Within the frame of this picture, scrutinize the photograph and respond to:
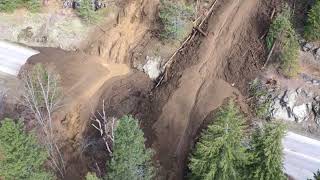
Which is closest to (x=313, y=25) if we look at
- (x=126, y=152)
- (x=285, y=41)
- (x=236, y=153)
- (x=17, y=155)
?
(x=285, y=41)

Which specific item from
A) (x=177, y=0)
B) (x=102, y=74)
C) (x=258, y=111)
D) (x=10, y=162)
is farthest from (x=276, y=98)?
(x=10, y=162)

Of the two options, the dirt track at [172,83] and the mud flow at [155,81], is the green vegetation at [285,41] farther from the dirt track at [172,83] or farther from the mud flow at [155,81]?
the dirt track at [172,83]

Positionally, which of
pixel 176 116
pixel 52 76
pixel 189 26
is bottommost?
pixel 176 116

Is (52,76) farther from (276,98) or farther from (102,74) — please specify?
(276,98)

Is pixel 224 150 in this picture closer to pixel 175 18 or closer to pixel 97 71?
pixel 175 18

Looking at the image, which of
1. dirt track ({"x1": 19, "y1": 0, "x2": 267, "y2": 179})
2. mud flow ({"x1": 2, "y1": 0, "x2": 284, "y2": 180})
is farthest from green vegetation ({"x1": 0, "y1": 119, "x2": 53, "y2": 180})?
dirt track ({"x1": 19, "y1": 0, "x2": 267, "y2": 179})

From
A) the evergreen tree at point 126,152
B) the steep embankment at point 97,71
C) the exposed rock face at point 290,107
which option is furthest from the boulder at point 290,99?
the evergreen tree at point 126,152
